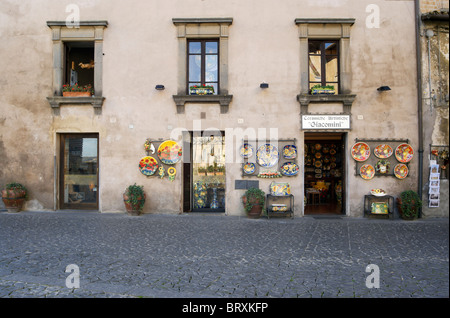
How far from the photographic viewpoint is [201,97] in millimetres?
10031

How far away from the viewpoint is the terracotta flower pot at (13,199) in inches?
392

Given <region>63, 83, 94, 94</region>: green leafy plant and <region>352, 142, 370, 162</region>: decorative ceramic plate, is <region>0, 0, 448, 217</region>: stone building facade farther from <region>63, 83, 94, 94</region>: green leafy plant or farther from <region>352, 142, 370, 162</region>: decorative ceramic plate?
<region>63, 83, 94, 94</region>: green leafy plant

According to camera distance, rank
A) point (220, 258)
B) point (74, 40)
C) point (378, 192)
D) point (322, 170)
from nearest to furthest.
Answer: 1. point (220, 258)
2. point (378, 192)
3. point (74, 40)
4. point (322, 170)

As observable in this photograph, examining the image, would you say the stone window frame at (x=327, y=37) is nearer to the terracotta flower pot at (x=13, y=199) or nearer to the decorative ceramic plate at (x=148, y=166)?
the decorative ceramic plate at (x=148, y=166)

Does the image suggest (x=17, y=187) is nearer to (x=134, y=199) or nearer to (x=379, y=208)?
(x=134, y=199)

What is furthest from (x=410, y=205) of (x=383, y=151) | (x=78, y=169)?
(x=78, y=169)

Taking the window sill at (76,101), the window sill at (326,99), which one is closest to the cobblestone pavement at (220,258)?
the window sill at (326,99)

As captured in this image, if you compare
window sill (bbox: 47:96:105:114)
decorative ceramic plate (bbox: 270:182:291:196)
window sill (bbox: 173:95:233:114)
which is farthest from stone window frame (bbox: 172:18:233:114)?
decorative ceramic plate (bbox: 270:182:291:196)

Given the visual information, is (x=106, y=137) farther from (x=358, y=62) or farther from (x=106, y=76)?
(x=358, y=62)

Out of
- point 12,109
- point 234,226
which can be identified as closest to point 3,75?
point 12,109

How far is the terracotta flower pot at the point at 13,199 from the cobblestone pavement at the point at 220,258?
1239 millimetres

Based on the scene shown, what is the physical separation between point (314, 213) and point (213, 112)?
444 centimetres

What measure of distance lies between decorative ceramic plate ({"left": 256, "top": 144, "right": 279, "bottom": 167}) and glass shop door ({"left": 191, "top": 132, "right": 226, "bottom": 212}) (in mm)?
1249

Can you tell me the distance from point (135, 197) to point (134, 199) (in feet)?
0.20
